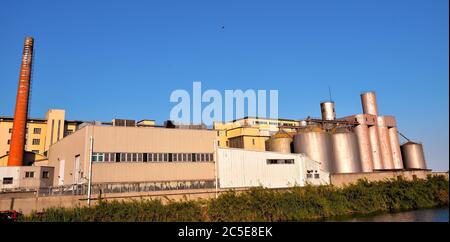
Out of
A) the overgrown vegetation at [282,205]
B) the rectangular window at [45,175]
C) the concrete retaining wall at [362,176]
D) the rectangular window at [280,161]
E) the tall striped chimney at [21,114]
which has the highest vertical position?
the tall striped chimney at [21,114]

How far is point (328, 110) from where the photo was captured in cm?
6644

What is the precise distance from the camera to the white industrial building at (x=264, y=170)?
4084 cm

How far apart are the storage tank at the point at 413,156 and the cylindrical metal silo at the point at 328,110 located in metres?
16.0

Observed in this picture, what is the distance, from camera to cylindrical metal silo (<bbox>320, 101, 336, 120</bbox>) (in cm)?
6600

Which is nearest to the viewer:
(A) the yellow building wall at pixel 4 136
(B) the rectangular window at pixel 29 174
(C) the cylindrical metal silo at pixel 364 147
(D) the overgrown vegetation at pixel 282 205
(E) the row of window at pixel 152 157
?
(D) the overgrown vegetation at pixel 282 205

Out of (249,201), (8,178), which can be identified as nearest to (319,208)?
(249,201)

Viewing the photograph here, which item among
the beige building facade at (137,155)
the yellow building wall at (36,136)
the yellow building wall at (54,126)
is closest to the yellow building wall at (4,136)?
the yellow building wall at (36,136)

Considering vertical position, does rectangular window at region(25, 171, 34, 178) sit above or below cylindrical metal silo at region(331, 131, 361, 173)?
below

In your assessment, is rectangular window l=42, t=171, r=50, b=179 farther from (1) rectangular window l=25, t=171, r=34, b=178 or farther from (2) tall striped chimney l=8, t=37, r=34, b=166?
(2) tall striped chimney l=8, t=37, r=34, b=166

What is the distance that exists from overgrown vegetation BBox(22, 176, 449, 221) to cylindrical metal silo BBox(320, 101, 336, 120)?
848 inches

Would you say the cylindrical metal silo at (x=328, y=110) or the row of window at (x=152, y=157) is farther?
the cylindrical metal silo at (x=328, y=110)

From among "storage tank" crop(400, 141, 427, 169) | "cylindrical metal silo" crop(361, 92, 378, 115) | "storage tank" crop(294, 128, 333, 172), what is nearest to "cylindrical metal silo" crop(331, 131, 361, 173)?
"storage tank" crop(294, 128, 333, 172)

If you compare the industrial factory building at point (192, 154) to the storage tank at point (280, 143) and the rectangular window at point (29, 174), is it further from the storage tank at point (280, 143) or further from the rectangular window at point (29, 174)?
the storage tank at point (280, 143)
